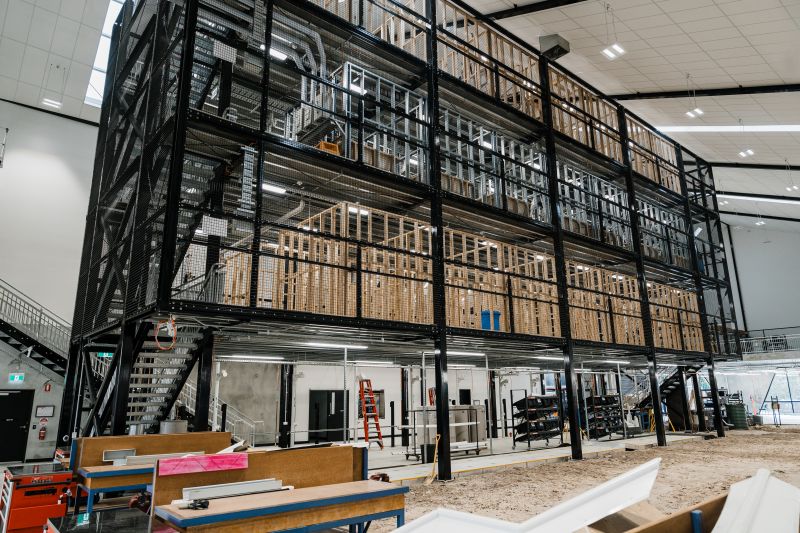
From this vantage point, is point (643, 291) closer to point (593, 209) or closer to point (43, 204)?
point (593, 209)

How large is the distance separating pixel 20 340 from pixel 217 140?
39.2 ft

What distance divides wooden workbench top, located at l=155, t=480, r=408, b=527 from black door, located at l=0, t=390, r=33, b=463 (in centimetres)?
1581

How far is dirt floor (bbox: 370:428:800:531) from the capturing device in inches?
294

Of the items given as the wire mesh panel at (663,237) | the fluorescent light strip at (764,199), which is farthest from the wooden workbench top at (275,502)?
the fluorescent light strip at (764,199)

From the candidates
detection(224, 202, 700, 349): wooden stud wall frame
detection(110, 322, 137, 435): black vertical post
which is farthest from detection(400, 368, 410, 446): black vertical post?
detection(110, 322, 137, 435): black vertical post

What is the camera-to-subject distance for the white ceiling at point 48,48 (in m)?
15.7

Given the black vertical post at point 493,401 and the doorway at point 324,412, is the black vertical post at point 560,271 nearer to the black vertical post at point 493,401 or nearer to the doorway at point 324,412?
the black vertical post at point 493,401

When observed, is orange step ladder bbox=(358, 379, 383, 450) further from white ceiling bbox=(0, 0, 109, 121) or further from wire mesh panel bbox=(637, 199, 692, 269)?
white ceiling bbox=(0, 0, 109, 121)

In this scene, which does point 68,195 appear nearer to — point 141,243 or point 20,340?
point 20,340

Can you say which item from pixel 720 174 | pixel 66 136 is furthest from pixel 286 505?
pixel 720 174

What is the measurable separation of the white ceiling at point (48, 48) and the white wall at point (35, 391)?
9.53 meters

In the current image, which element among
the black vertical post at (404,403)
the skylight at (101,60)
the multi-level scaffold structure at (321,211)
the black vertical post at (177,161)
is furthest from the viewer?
the skylight at (101,60)

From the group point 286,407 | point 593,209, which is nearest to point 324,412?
point 286,407

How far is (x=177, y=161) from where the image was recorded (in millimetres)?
7684
